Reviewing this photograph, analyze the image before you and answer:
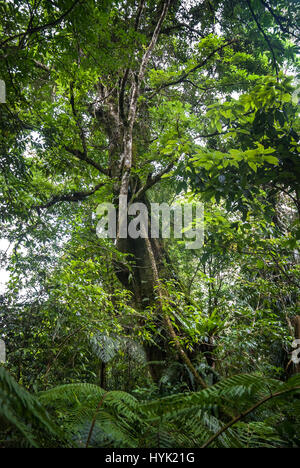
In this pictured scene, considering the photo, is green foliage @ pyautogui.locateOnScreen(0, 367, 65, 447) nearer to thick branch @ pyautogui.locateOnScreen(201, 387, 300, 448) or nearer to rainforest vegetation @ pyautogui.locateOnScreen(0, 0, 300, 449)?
rainforest vegetation @ pyautogui.locateOnScreen(0, 0, 300, 449)

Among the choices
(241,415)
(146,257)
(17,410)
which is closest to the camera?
(17,410)

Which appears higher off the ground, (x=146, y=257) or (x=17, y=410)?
(x=146, y=257)

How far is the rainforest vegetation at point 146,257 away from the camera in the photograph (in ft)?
3.57

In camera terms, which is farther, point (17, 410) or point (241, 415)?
point (241, 415)

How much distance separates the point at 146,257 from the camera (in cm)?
477

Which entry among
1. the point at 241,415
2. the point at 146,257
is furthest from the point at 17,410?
the point at 146,257

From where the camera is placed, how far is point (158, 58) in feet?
20.7

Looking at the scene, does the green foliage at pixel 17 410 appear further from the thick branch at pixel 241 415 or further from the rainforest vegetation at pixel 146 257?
the thick branch at pixel 241 415

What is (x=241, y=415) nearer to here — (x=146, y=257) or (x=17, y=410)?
(x=17, y=410)

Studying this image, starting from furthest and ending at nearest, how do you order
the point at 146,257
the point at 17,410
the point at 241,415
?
1. the point at 146,257
2. the point at 241,415
3. the point at 17,410

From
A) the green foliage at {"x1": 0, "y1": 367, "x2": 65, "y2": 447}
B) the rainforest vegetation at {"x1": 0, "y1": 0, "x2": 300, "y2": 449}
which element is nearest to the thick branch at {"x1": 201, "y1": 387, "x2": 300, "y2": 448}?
the rainforest vegetation at {"x1": 0, "y1": 0, "x2": 300, "y2": 449}

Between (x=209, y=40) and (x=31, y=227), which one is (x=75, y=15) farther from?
(x=209, y=40)
